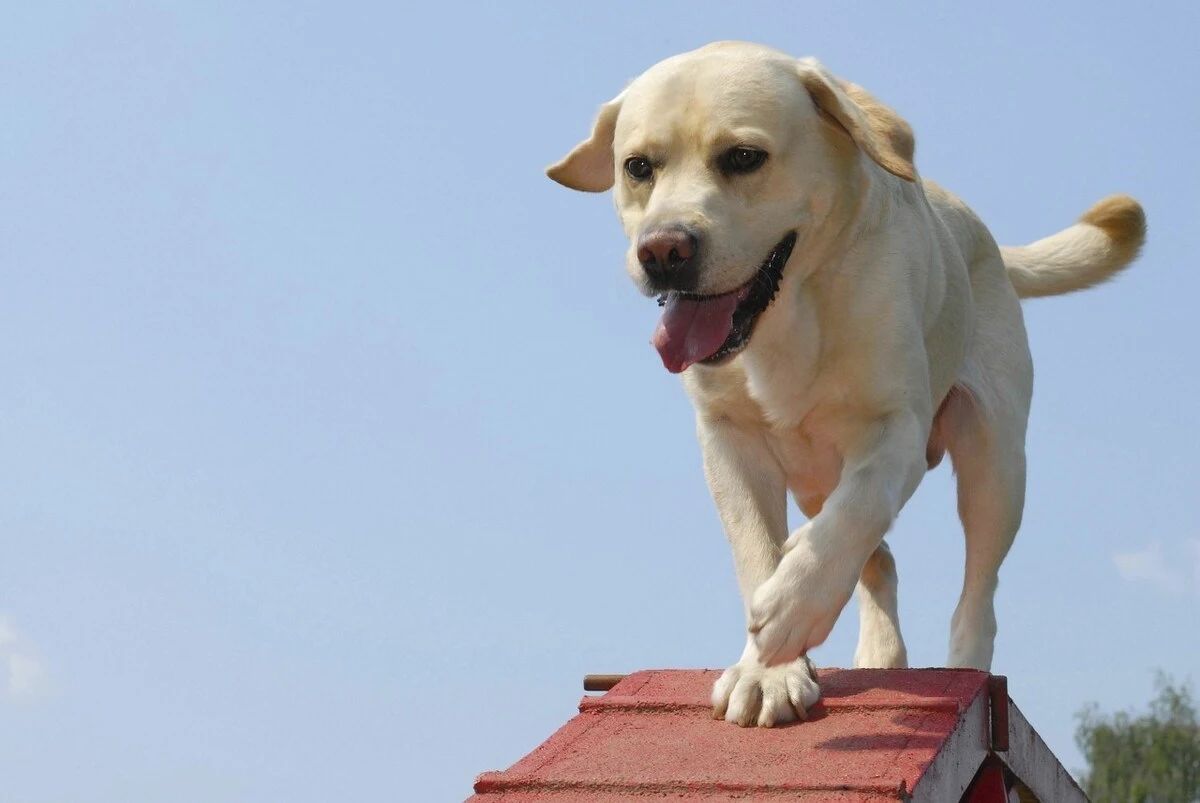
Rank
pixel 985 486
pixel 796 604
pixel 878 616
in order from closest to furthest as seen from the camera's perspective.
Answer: pixel 796 604 < pixel 878 616 < pixel 985 486

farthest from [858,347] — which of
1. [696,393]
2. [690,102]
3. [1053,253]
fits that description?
[1053,253]

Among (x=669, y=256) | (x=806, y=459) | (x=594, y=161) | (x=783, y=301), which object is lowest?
(x=806, y=459)

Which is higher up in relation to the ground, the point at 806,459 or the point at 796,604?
the point at 806,459

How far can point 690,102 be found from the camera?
4707mm

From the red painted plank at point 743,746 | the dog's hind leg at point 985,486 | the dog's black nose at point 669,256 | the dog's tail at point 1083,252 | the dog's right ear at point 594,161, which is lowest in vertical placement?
the red painted plank at point 743,746

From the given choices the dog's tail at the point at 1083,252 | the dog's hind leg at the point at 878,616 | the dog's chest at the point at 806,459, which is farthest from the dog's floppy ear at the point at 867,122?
the dog's tail at the point at 1083,252

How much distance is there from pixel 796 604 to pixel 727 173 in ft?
4.17

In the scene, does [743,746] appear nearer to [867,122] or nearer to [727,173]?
[727,173]

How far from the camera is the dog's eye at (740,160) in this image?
468 cm

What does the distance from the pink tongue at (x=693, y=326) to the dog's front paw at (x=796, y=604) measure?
2.26 ft

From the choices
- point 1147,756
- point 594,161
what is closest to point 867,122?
point 594,161

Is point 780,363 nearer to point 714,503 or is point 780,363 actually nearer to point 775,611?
point 714,503

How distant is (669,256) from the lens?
4.53 metres

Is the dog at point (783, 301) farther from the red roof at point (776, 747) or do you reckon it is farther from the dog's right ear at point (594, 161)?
the red roof at point (776, 747)
